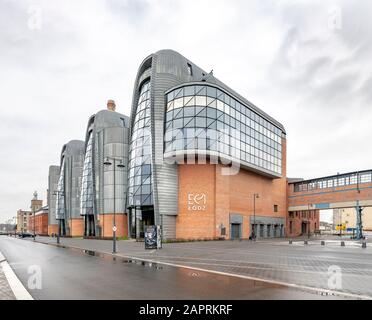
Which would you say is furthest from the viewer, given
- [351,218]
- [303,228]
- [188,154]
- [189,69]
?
[351,218]

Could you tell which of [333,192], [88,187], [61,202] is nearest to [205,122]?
[333,192]

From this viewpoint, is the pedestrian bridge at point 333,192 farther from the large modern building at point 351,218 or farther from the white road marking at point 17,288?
the white road marking at point 17,288

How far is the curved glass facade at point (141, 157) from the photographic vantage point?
48.6 metres

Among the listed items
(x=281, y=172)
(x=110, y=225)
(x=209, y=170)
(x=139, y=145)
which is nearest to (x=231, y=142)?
(x=209, y=170)

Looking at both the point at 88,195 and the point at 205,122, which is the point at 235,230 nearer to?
the point at 205,122

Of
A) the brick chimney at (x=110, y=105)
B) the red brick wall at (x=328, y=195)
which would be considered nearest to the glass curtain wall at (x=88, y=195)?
the brick chimney at (x=110, y=105)

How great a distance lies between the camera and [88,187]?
74750 millimetres

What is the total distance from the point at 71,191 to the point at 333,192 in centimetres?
6867

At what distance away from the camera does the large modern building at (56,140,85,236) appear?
85369mm

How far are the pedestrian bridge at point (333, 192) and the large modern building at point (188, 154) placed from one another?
65.9ft

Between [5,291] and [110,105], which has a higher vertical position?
[110,105]

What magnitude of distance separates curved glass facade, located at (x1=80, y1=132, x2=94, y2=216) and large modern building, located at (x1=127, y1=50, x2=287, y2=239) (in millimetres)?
22416

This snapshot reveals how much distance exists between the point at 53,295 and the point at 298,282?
8.70 m
